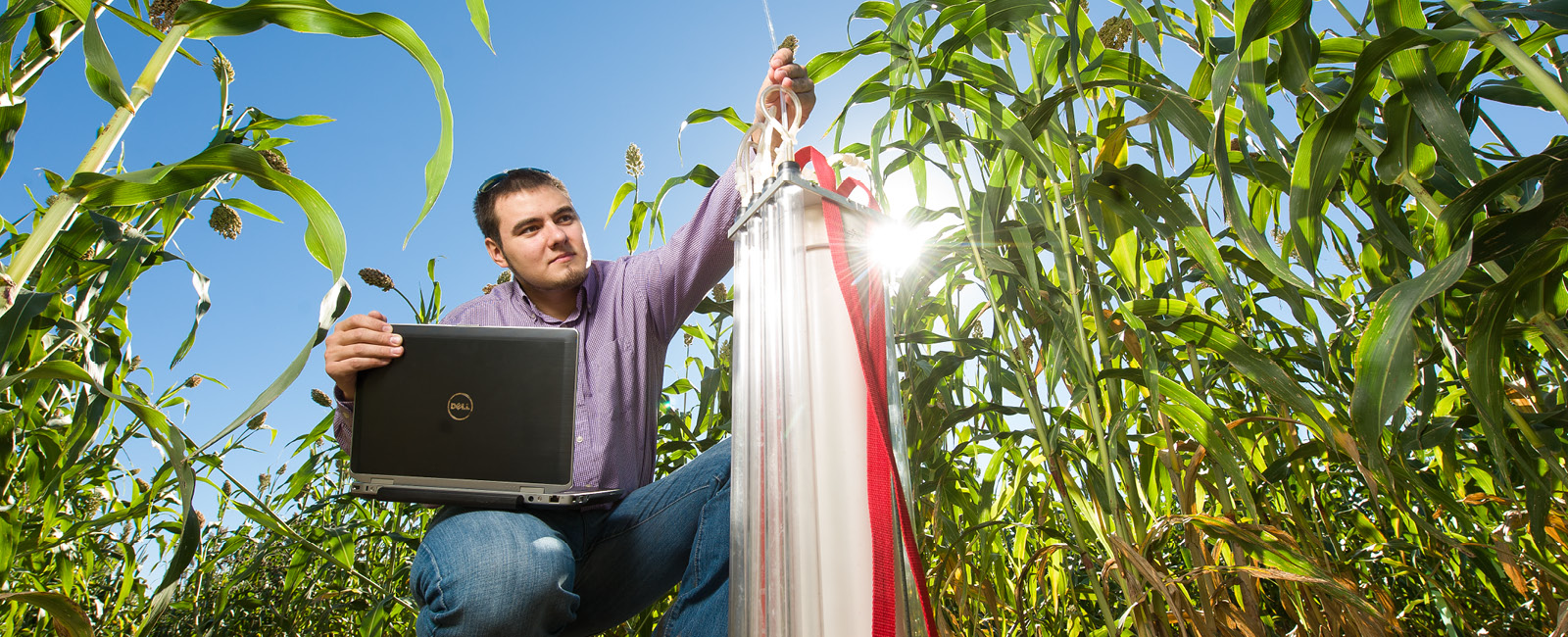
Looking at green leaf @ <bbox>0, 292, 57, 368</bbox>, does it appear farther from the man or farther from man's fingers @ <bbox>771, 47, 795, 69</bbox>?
man's fingers @ <bbox>771, 47, 795, 69</bbox>

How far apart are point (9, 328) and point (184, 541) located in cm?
24

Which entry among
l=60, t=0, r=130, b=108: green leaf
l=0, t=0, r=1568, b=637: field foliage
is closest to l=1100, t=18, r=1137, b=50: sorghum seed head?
l=0, t=0, r=1568, b=637: field foliage

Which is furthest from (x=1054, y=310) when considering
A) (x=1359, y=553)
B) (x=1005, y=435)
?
(x=1359, y=553)

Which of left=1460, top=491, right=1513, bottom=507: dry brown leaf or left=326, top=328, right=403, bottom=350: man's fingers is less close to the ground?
left=326, top=328, right=403, bottom=350: man's fingers

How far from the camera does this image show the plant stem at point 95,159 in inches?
23.7

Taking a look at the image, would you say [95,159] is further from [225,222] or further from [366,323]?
[225,222]

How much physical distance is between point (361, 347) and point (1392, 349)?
40.6 inches

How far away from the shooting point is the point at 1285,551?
72cm

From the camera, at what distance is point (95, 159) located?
2.04 ft

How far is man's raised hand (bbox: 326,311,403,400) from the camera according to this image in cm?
95

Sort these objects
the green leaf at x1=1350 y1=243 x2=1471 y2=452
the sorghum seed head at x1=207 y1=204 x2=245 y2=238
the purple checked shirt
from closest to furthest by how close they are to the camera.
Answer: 1. the green leaf at x1=1350 y1=243 x2=1471 y2=452
2. the purple checked shirt
3. the sorghum seed head at x1=207 y1=204 x2=245 y2=238

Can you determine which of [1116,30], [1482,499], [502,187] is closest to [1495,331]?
[1482,499]

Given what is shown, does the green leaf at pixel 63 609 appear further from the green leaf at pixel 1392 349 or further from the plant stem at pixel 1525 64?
the plant stem at pixel 1525 64

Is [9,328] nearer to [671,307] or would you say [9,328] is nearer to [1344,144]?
[671,307]
